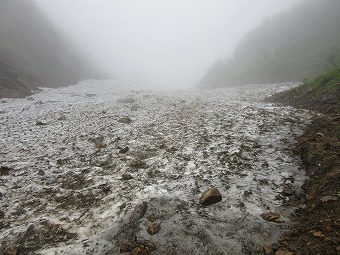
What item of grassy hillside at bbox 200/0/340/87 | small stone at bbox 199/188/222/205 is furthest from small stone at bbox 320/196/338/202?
grassy hillside at bbox 200/0/340/87

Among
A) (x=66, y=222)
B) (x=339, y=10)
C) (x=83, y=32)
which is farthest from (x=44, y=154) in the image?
(x=83, y=32)

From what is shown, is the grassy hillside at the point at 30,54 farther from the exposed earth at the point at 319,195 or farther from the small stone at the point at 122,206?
the exposed earth at the point at 319,195

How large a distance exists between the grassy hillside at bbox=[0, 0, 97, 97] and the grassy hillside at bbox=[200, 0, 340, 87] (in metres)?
29.4

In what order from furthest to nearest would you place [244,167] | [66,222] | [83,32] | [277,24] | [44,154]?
1. [83,32]
2. [277,24]
3. [44,154]
4. [244,167]
5. [66,222]

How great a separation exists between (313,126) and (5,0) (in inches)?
2243

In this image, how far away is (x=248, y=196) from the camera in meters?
5.67

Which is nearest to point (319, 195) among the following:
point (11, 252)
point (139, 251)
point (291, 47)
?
point (139, 251)

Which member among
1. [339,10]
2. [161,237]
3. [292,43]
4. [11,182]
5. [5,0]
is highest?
[5,0]

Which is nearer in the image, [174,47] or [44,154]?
[44,154]

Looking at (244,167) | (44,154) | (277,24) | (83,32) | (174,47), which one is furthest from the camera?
(174,47)

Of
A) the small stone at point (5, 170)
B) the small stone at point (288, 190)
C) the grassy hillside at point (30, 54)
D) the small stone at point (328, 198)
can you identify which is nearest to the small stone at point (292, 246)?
the small stone at point (328, 198)

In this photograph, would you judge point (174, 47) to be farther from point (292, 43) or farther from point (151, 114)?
point (151, 114)

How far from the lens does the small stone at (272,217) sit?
15.5 ft

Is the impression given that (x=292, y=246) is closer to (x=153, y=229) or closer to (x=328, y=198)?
(x=328, y=198)
